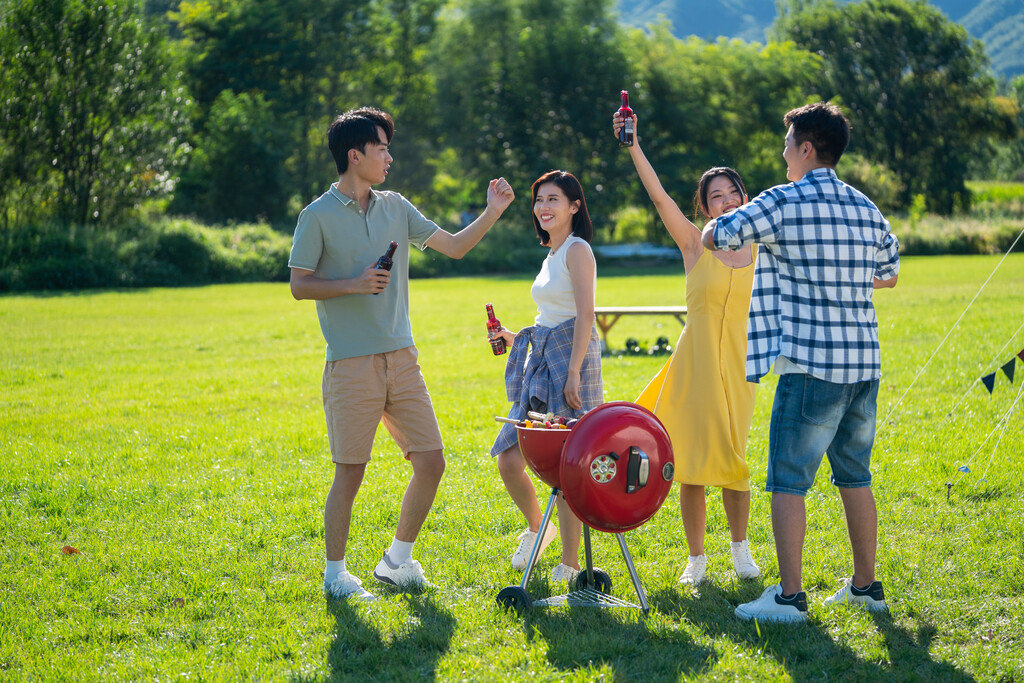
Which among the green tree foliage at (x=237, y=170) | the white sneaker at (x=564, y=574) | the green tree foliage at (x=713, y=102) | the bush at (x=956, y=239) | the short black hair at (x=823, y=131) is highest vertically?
the green tree foliage at (x=713, y=102)

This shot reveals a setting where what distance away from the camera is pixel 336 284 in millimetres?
4398

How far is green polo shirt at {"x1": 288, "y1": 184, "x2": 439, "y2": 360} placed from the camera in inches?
176

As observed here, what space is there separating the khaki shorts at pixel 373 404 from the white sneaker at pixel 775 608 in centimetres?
170

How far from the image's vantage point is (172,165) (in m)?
33.2

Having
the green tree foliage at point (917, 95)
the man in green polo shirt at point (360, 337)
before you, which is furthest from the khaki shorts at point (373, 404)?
the green tree foliage at point (917, 95)

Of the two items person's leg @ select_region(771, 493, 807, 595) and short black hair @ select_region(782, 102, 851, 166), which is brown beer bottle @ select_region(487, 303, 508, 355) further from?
short black hair @ select_region(782, 102, 851, 166)

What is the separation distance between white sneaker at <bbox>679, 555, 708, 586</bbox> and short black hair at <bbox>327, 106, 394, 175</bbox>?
8.61ft

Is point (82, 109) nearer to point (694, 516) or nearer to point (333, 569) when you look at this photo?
point (333, 569)

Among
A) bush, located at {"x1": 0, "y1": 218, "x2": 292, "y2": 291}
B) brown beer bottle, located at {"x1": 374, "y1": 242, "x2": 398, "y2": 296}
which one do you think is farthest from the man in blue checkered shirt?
bush, located at {"x1": 0, "y1": 218, "x2": 292, "y2": 291}

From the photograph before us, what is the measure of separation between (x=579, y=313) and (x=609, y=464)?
97 centimetres

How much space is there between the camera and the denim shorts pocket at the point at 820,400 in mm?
3885

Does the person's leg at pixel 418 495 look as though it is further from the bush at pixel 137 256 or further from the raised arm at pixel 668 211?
the bush at pixel 137 256

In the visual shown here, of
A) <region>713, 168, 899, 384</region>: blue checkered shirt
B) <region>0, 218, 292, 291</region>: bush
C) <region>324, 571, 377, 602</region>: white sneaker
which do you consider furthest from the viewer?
<region>0, 218, 292, 291</region>: bush

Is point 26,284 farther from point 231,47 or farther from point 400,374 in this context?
point 231,47
